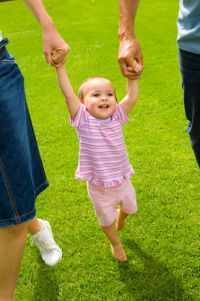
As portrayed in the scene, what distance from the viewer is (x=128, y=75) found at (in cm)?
212

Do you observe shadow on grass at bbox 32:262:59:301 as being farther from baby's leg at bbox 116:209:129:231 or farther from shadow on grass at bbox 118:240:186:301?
baby's leg at bbox 116:209:129:231

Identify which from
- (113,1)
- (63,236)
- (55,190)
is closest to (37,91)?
(55,190)

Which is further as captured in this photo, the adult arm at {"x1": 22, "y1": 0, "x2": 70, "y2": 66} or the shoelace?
the shoelace

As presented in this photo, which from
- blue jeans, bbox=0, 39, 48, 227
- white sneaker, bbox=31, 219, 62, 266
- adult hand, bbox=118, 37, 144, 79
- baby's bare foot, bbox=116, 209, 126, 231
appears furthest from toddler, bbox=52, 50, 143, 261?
white sneaker, bbox=31, 219, 62, 266

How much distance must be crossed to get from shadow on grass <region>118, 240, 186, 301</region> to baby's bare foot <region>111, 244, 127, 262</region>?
5 centimetres

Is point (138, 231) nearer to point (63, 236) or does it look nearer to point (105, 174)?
point (63, 236)

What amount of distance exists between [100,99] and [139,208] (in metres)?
1.28

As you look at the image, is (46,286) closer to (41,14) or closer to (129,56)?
(129,56)

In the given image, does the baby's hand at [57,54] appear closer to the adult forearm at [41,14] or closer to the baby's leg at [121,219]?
the adult forearm at [41,14]

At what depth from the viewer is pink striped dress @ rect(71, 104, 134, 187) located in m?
2.26

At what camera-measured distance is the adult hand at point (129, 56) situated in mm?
2047

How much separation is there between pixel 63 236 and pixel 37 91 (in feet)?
13.6

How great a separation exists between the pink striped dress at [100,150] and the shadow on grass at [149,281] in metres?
0.73

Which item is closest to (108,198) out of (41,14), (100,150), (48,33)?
(100,150)
